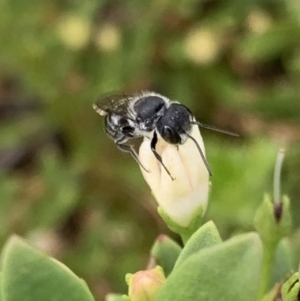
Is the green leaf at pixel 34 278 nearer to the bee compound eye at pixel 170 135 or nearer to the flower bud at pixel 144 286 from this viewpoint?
the flower bud at pixel 144 286

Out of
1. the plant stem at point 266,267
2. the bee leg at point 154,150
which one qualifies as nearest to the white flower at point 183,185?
the bee leg at point 154,150


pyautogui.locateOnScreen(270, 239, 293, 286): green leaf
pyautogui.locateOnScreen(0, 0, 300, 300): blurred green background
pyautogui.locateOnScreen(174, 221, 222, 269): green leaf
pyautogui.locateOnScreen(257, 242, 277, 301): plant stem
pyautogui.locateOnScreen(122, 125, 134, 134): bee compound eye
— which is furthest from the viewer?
pyautogui.locateOnScreen(0, 0, 300, 300): blurred green background

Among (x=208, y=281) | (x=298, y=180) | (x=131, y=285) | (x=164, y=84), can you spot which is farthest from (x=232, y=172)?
(x=208, y=281)

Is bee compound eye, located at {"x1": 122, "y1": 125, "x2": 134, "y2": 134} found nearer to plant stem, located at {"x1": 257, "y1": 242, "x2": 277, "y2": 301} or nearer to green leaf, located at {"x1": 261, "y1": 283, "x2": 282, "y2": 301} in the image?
plant stem, located at {"x1": 257, "y1": 242, "x2": 277, "y2": 301}

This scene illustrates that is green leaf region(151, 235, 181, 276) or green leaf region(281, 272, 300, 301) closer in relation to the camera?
green leaf region(281, 272, 300, 301)

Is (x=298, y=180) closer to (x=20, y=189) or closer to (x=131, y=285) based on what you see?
(x=20, y=189)

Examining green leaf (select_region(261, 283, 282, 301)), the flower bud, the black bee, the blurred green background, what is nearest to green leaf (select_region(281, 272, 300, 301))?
green leaf (select_region(261, 283, 282, 301))
